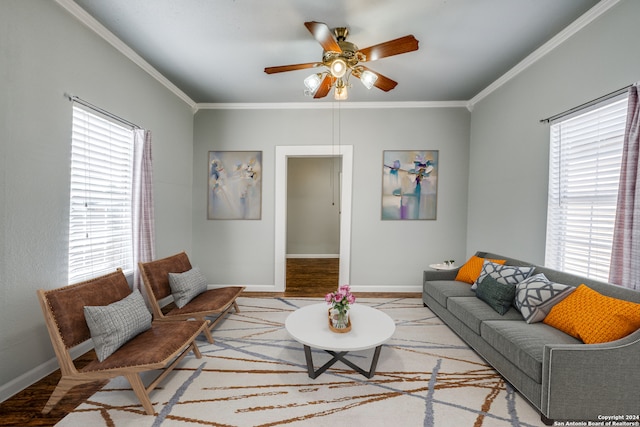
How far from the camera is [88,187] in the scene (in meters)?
2.44

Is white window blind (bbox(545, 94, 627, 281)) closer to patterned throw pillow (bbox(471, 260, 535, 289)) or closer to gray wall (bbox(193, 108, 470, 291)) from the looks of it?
patterned throw pillow (bbox(471, 260, 535, 289))

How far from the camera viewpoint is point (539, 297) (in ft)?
6.94

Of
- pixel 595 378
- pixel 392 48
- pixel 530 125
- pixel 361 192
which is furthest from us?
pixel 361 192

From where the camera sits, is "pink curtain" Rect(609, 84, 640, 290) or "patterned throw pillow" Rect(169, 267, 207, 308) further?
"patterned throw pillow" Rect(169, 267, 207, 308)

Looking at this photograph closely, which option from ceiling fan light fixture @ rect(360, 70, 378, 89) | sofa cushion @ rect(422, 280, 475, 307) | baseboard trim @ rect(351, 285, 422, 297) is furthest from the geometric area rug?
ceiling fan light fixture @ rect(360, 70, 378, 89)

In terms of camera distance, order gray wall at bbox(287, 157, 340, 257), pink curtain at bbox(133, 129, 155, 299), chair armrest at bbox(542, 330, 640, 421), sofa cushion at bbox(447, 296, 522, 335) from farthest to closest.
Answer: gray wall at bbox(287, 157, 340, 257) < pink curtain at bbox(133, 129, 155, 299) < sofa cushion at bbox(447, 296, 522, 335) < chair armrest at bbox(542, 330, 640, 421)

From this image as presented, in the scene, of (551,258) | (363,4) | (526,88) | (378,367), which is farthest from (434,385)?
(526,88)

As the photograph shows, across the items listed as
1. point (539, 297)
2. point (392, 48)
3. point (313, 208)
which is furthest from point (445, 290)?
point (313, 208)

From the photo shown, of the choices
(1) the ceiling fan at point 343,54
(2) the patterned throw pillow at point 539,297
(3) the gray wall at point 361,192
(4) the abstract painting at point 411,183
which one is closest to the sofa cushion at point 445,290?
(2) the patterned throw pillow at point 539,297

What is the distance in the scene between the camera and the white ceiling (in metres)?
2.14

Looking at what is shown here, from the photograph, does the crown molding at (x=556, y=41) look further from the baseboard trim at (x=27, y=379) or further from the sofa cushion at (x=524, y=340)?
the baseboard trim at (x=27, y=379)

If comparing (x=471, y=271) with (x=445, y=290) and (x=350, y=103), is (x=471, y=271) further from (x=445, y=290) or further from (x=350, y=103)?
(x=350, y=103)

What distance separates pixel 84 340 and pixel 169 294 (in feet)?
3.18

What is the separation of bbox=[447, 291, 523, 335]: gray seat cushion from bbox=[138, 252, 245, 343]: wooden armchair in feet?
7.66
